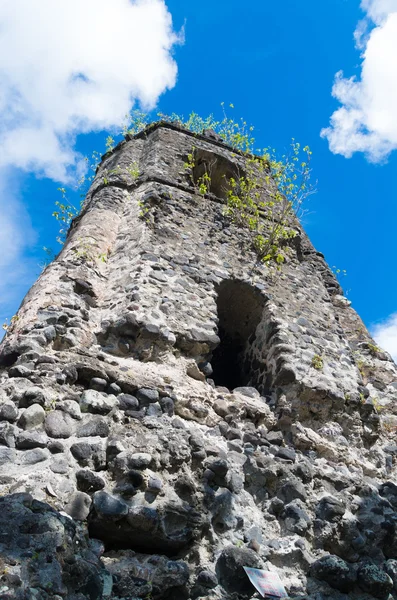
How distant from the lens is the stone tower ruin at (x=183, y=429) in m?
2.60

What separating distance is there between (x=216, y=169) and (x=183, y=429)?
5.98 m

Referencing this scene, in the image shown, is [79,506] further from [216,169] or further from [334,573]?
[216,169]

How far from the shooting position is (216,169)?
8531 millimetres

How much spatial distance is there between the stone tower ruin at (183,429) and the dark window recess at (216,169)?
2.21 m

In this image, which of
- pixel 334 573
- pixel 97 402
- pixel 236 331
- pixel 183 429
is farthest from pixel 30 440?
pixel 236 331

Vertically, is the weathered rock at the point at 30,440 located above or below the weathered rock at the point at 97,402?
below

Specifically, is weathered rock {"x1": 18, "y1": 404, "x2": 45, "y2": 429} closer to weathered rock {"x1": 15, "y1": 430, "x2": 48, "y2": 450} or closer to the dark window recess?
weathered rock {"x1": 15, "y1": 430, "x2": 48, "y2": 450}

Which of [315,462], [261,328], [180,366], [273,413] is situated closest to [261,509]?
[315,462]

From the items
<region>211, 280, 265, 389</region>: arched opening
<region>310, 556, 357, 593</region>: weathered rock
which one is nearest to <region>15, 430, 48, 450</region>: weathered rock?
<region>310, 556, 357, 593</region>: weathered rock

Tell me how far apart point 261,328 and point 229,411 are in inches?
62.7

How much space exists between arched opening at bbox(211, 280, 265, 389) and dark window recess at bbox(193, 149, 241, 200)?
312cm

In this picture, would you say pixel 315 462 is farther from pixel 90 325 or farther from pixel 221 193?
pixel 221 193

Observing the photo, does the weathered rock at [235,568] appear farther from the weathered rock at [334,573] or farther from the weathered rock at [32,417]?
the weathered rock at [32,417]

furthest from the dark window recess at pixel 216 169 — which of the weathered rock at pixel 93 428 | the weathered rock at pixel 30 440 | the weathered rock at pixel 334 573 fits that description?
the weathered rock at pixel 334 573
